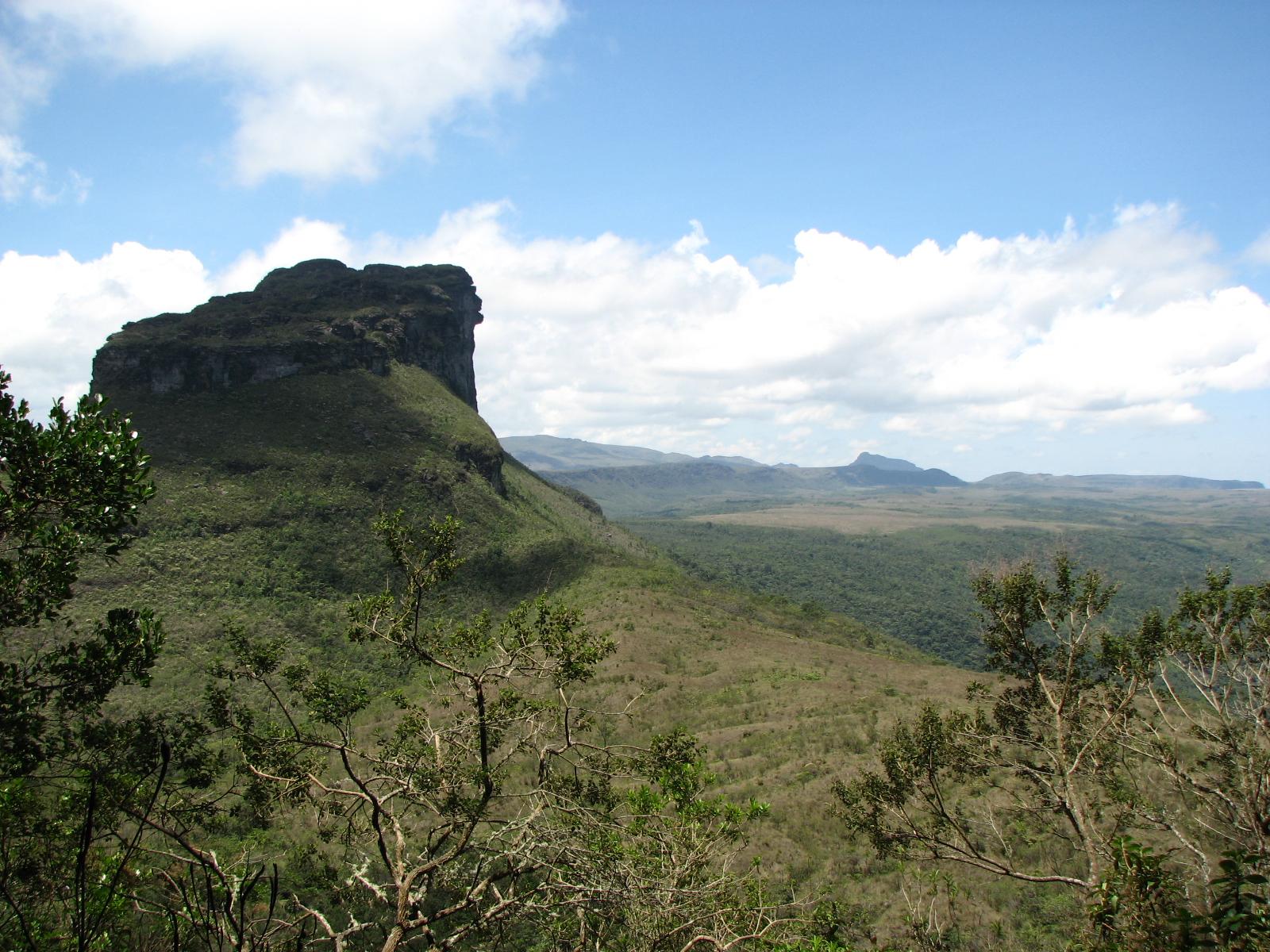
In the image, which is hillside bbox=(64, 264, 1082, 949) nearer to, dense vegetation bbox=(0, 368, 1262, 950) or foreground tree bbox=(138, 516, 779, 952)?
dense vegetation bbox=(0, 368, 1262, 950)

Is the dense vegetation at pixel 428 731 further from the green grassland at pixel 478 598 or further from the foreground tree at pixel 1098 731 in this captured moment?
the foreground tree at pixel 1098 731

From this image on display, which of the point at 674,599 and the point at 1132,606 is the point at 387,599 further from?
the point at 1132,606

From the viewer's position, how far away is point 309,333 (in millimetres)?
84312

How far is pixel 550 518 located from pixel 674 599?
41.2 metres

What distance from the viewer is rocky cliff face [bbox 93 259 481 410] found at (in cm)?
7312

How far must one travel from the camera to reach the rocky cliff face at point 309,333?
73.1 meters

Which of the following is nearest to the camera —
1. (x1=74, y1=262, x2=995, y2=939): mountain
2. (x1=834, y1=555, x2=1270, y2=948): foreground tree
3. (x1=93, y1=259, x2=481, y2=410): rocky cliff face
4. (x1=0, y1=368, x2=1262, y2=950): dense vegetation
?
(x1=0, y1=368, x2=1262, y2=950): dense vegetation

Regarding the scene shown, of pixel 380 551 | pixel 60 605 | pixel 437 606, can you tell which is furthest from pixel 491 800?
pixel 380 551

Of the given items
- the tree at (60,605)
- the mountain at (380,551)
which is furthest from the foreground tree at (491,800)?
the mountain at (380,551)

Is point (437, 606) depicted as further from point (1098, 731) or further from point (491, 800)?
point (1098, 731)

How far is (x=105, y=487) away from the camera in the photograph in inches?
362

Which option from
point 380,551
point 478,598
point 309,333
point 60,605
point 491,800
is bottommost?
point 478,598

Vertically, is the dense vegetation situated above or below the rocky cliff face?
A: below

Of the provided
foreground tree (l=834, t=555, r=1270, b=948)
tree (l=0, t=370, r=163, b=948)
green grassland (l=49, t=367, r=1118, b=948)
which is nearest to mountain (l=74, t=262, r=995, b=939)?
green grassland (l=49, t=367, r=1118, b=948)
